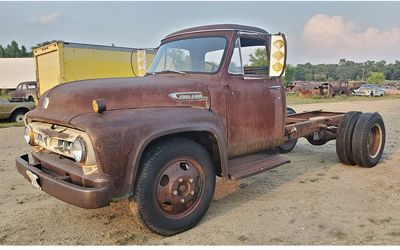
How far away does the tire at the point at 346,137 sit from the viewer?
20.1ft

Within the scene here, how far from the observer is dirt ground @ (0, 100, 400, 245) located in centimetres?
354

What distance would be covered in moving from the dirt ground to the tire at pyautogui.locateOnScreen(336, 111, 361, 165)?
0.35m

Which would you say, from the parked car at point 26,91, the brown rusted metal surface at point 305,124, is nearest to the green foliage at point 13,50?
the parked car at point 26,91

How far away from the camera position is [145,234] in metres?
3.63

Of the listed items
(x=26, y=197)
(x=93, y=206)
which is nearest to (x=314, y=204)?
(x=93, y=206)

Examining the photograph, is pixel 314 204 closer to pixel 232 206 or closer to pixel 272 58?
pixel 232 206

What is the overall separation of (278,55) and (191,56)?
109 centimetres

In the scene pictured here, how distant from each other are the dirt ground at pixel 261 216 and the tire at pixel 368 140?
0.26 m

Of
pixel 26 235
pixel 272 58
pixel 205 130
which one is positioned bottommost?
pixel 26 235

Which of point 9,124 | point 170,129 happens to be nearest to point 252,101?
point 170,129

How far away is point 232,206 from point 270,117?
129 cm

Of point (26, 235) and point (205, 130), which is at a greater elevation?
point (205, 130)

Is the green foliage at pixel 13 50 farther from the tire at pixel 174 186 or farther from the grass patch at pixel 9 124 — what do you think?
the tire at pixel 174 186

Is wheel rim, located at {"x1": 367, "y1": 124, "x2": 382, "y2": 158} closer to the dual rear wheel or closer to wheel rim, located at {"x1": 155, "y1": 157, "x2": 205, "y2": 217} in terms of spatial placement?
the dual rear wheel
